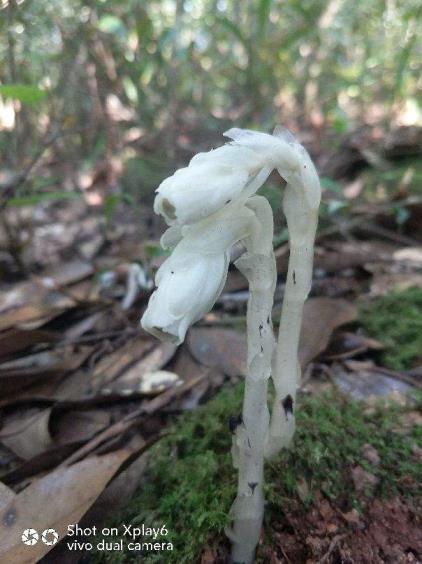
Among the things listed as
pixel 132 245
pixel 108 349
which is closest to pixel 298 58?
pixel 132 245

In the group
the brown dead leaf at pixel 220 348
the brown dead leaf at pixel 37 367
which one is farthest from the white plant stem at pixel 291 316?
the brown dead leaf at pixel 37 367

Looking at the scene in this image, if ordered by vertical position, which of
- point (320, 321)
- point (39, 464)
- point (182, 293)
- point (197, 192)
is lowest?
point (39, 464)

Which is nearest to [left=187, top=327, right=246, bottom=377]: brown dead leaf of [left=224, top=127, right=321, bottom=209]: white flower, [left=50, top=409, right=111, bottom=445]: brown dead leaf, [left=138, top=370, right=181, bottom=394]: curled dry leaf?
[left=138, top=370, right=181, bottom=394]: curled dry leaf

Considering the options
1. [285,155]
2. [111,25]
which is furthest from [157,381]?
[111,25]

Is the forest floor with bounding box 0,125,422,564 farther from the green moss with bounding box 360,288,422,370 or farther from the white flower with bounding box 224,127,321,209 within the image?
the white flower with bounding box 224,127,321,209

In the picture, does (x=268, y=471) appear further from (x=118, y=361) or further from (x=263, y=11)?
(x=263, y=11)

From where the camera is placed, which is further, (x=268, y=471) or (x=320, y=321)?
(x=320, y=321)

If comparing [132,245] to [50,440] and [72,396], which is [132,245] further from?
[50,440]
